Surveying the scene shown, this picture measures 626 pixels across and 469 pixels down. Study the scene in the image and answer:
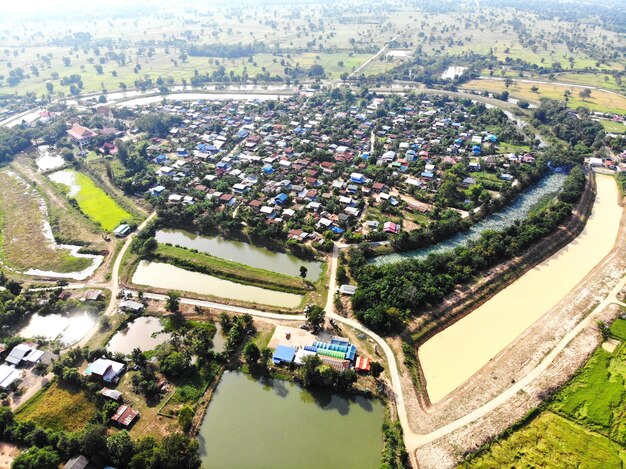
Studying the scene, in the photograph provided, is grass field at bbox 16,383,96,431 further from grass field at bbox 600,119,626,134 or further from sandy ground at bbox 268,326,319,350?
grass field at bbox 600,119,626,134

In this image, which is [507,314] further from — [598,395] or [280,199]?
[280,199]

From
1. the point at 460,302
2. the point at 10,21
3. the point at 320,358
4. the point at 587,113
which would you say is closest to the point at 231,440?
the point at 320,358

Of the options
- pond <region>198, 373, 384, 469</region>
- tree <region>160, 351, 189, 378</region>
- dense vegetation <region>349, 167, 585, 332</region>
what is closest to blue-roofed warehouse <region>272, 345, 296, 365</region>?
pond <region>198, 373, 384, 469</region>

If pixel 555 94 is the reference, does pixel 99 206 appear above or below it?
below

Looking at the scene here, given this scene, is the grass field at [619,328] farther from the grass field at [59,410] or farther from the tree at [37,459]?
the tree at [37,459]

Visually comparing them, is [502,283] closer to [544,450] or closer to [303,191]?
[544,450]

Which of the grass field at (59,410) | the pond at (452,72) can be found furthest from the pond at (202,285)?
the pond at (452,72)

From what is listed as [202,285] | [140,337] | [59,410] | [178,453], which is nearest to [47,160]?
[202,285]
